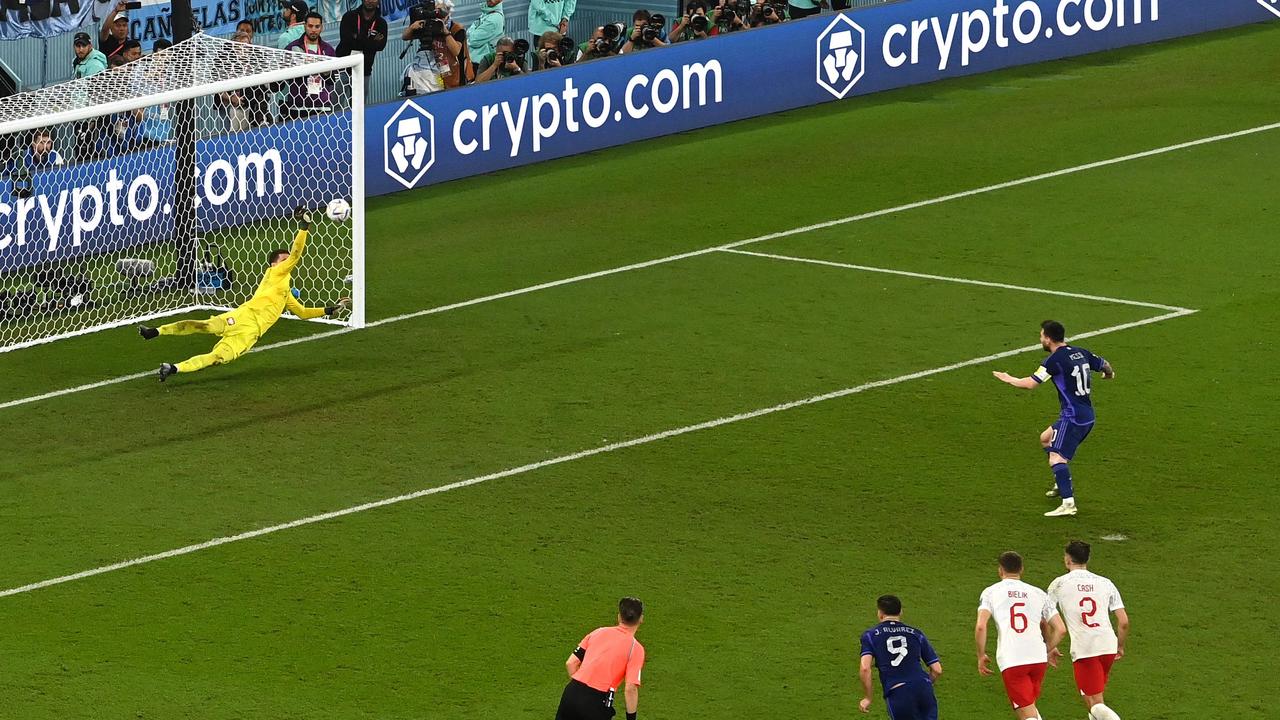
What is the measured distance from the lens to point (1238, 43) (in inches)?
1463

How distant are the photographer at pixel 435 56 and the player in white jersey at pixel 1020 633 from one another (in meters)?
17.8

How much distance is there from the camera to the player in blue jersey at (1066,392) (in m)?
18.2

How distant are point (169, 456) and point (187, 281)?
5.48 metres

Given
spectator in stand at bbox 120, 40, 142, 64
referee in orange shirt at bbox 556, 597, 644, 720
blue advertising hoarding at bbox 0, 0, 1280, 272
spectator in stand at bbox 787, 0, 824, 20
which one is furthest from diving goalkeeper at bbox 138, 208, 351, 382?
spectator in stand at bbox 787, 0, 824, 20

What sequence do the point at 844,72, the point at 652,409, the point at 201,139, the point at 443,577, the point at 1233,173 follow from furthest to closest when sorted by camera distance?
1. the point at 844,72
2. the point at 1233,173
3. the point at 201,139
4. the point at 652,409
5. the point at 443,577

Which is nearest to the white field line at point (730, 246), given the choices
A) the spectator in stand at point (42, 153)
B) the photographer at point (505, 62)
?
the spectator in stand at point (42, 153)

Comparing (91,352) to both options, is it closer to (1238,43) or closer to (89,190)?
(89,190)

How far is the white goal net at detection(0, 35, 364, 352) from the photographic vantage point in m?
23.4

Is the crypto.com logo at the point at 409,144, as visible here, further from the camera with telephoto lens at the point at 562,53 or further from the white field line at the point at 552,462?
the white field line at the point at 552,462

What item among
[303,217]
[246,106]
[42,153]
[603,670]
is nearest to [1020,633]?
[603,670]

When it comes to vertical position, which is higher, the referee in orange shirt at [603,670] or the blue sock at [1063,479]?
the blue sock at [1063,479]

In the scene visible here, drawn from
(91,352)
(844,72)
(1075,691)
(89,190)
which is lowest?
(1075,691)

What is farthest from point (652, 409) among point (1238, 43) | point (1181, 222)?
point (1238, 43)

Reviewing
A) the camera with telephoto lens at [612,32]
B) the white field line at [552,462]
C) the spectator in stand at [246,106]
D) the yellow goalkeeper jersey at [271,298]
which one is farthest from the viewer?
the camera with telephoto lens at [612,32]
